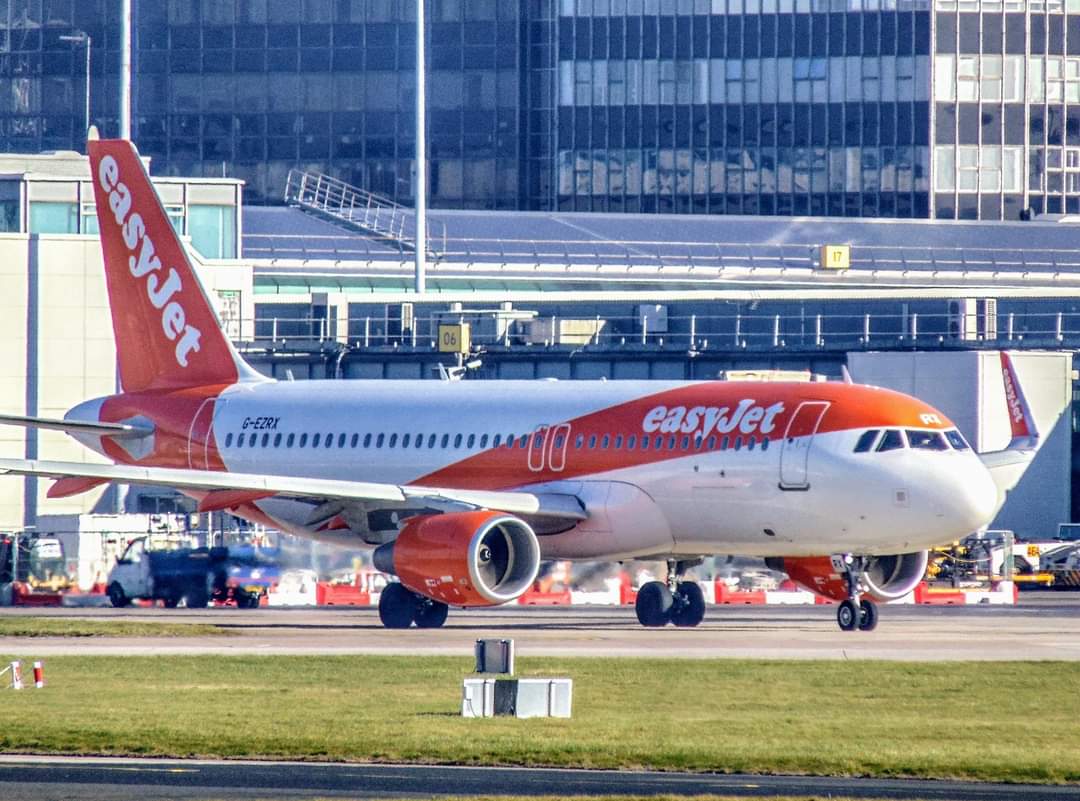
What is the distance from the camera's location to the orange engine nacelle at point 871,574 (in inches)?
1673

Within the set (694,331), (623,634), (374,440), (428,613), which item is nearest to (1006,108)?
(694,331)

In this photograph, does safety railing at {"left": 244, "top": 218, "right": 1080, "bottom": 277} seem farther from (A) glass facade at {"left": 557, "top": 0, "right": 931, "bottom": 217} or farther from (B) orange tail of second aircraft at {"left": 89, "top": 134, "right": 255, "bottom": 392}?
(B) orange tail of second aircraft at {"left": 89, "top": 134, "right": 255, "bottom": 392}

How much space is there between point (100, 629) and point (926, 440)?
1441cm

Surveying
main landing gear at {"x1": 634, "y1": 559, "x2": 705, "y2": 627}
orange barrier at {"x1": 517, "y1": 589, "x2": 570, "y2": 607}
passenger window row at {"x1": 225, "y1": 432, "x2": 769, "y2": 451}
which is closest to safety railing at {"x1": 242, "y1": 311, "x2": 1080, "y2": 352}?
orange barrier at {"x1": 517, "y1": 589, "x2": 570, "y2": 607}

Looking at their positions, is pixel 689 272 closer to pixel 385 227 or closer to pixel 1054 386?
pixel 385 227

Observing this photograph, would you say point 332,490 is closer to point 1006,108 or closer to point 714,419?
point 714,419

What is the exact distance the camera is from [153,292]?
50.9 metres

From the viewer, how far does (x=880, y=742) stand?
2434cm

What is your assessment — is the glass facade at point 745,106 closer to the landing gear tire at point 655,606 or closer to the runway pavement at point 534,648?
the runway pavement at point 534,648

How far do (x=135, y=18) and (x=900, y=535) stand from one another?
101777 millimetres

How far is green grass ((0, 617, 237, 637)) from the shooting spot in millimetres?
39656

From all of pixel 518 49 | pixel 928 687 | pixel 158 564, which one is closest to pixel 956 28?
pixel 518 49

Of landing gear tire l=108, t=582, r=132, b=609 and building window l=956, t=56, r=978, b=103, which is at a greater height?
building window l=956, t=56, r=978, b=103

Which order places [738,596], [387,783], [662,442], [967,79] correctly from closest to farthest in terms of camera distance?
[387,783] < [662,442] < [738,596] < [967,79]
